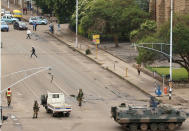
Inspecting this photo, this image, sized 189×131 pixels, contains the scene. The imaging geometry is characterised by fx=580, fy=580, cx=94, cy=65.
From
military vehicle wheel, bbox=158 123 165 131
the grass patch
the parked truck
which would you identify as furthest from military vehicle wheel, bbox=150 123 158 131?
the grass patch

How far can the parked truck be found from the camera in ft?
134

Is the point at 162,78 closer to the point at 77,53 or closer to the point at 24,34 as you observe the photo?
the point at 77,53

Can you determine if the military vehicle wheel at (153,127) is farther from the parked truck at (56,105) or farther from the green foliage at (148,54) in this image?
the green foliage at (148,54)

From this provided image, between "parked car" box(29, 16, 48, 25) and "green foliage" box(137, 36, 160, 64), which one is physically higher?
"parked car" box(29, 16, 48, 25)

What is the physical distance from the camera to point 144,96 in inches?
2061

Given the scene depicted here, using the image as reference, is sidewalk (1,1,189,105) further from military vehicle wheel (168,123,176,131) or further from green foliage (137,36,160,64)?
military vehicle wheel (168,123,176,131)

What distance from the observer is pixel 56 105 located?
41.3 meters

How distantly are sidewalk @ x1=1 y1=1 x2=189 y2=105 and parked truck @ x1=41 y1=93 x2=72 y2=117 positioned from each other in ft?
35.3

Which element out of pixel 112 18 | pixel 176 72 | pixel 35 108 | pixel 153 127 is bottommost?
pixel 153 127

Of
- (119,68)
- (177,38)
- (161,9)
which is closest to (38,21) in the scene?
(161,9)

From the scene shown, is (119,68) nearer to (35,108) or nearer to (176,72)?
(176,72)

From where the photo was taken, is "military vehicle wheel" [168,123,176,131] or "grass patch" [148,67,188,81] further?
"grass patch" [148,67,188,81]

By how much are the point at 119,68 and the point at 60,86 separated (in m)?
11.4

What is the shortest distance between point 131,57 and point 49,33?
2169 centimetres
